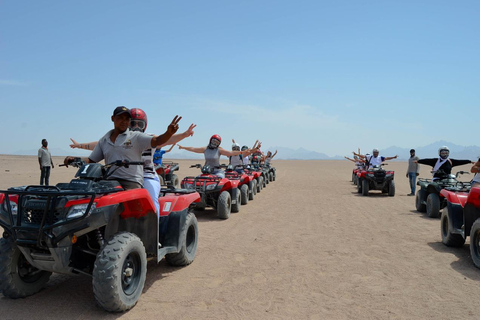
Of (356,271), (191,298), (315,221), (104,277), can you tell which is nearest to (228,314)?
(191,298)

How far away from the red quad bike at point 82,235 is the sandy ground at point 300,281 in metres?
0.30

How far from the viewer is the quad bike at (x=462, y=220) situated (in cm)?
579

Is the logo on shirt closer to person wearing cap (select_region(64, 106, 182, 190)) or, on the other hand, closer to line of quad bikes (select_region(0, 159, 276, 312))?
person wearing cap (select_region(64, 106, 182, 190))

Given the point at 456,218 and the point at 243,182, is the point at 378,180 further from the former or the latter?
the point at 456,218

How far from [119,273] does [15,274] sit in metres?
1.16

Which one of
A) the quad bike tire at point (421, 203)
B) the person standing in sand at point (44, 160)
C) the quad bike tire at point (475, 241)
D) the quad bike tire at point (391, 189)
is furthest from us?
the quad bike tire at point (391, 189)

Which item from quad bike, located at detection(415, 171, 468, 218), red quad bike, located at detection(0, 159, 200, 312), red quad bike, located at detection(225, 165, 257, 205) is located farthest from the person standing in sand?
quad bike, located at detection(415, 171, 468, 218)

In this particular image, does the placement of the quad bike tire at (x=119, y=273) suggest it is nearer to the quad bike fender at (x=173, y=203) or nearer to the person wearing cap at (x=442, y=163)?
the quad bike fender at (x=173, y=203)

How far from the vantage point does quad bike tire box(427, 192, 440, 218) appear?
1002 cm

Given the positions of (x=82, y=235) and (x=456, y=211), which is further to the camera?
(x=456, y=211)

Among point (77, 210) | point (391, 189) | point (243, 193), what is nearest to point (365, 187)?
point (391, 189)

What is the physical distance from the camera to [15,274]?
4031 mm

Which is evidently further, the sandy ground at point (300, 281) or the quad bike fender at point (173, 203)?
the quad bike fender at point (173, 203)

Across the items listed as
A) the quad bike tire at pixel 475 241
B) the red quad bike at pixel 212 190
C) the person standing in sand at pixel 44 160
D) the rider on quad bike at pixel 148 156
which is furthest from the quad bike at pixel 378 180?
the rider on quad bike at pixel 148 156
